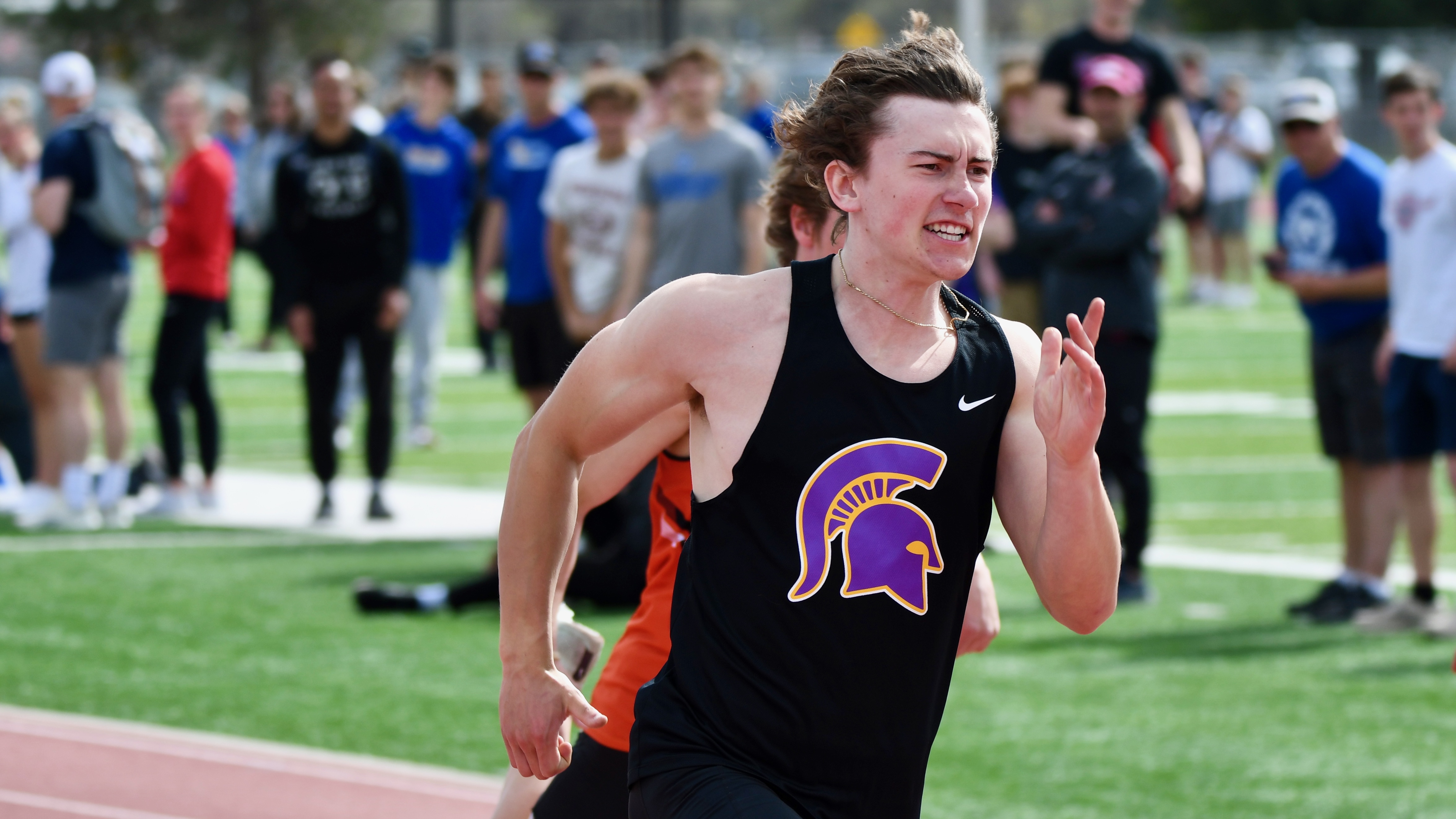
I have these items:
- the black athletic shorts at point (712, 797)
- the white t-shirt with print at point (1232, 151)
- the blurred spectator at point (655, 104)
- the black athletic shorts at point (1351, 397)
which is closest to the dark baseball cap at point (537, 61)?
the blurred spectator at point (655, 104)

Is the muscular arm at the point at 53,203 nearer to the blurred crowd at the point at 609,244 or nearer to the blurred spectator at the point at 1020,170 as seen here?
the blurred crowd at the point at 609,244

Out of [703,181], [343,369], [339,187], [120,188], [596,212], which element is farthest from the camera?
[343,369]

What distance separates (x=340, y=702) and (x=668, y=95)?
458cm

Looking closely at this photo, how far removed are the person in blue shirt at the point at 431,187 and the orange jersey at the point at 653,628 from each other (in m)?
9.69

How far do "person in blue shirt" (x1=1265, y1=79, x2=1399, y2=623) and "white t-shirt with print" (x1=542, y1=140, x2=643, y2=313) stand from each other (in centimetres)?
314

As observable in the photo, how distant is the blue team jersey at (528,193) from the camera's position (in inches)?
411

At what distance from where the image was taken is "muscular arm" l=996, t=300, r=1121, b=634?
115 inches

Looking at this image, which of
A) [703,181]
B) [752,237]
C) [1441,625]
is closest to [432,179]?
[703,181]

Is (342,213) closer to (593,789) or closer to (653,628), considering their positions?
(653,628)

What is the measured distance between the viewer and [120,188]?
33.8 ft

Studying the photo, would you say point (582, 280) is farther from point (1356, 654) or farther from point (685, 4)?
point (685, 4)

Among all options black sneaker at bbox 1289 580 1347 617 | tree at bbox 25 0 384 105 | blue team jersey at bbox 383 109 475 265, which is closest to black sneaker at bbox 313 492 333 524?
blue team jersey at bbox 383 109 475 265

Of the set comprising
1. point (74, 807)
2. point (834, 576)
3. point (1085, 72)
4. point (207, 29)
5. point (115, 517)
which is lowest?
point (115, 517)

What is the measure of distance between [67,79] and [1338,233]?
6.70 meters
